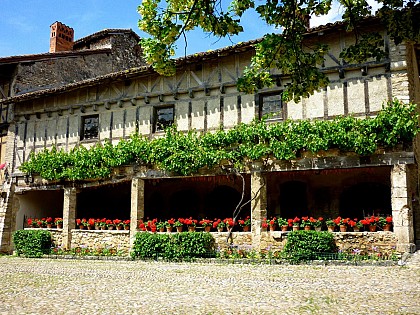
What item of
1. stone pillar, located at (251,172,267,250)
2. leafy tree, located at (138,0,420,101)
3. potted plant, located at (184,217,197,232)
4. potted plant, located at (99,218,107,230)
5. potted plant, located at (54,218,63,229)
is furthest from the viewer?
potted plant, located at (54,218,63,229)

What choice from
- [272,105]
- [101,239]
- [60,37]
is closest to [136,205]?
[101,239]

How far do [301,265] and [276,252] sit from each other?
128cm

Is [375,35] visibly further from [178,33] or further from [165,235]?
[165,235]

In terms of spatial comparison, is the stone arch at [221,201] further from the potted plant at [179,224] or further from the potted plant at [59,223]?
the potted plant at [59,223]

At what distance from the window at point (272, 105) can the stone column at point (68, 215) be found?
7.57 m

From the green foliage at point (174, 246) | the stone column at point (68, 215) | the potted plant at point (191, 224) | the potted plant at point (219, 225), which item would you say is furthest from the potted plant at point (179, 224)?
the stone column at point (68, 215)

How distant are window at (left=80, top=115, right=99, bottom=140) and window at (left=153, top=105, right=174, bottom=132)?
2537mm

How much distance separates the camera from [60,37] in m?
23.1

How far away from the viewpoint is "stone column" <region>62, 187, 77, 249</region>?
16513 millimetres

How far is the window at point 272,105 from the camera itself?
14.1m

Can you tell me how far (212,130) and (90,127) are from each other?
5.21 meters

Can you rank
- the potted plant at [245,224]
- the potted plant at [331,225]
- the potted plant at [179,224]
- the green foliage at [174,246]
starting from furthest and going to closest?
the potted plant at [179,224], the potted plant at [245,224], the green foliage at [174,246], the potted plant at [331,225]

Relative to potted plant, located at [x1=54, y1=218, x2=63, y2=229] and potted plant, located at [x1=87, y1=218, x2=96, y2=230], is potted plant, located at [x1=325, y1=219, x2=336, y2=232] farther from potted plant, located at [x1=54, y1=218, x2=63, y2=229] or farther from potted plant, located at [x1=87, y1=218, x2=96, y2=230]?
potted plant, located at [x1=54, y1=218, x2=63, y2=229]

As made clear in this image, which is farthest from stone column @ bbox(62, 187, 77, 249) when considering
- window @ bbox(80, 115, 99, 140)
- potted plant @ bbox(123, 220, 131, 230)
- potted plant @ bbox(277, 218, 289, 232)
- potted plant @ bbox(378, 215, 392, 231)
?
potted plant @ bbox(378, 215, 392, 231)
